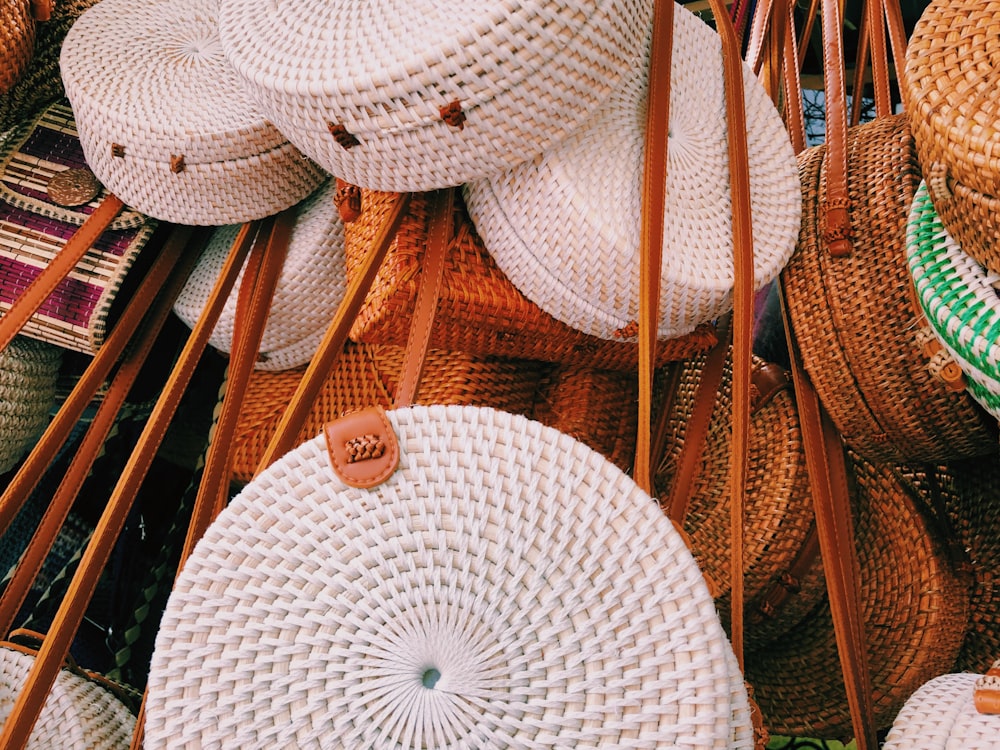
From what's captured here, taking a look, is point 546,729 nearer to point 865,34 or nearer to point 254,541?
point 254,541

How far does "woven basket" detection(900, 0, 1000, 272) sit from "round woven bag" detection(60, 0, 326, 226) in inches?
27.1

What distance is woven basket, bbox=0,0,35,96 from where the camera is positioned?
1000mm

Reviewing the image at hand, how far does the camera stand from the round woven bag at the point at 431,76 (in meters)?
0.65

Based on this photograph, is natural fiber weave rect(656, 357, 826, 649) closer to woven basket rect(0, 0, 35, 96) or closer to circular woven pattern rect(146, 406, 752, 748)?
circular woven pattern rect(146, 406, 752, 748)

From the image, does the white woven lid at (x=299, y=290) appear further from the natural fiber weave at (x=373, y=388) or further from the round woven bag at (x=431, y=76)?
the round woven bag at (x=431, y=76)

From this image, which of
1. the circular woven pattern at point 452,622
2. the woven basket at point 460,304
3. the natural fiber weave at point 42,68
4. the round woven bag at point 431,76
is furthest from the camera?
the natural fiber weave at point 42,68

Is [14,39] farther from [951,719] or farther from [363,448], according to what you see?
[951,719]

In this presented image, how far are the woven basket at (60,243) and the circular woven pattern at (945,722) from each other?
1011 mm

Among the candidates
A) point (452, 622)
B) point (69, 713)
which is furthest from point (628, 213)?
point (69, 713)

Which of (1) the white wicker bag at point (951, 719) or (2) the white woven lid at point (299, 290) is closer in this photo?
(1) the white wicker bag at point (951, 719)

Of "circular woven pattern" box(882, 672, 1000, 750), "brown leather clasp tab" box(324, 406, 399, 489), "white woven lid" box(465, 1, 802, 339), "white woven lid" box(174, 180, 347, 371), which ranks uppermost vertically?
"white woven lid" box(465, 1, 802, 339)

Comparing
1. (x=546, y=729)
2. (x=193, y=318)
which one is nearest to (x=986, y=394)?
(x=546, y=729)

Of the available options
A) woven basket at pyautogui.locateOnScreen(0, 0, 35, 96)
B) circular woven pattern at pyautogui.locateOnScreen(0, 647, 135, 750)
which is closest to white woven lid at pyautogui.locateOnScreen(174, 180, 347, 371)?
woven basket at pyautogui.locateOnScreen(0, 0, 35, 96)

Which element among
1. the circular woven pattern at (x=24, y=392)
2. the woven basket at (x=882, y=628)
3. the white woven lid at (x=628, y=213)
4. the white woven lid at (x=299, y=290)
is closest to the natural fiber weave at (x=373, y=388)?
the white woven lid at (x=299, y=290)
